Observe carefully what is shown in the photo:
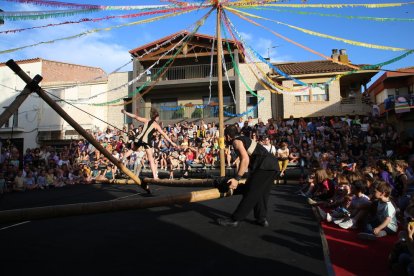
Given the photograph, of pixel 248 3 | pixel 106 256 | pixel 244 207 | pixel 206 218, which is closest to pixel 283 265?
pixel 244 207

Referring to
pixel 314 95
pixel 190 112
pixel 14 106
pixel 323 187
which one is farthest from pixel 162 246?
pixel 314 95

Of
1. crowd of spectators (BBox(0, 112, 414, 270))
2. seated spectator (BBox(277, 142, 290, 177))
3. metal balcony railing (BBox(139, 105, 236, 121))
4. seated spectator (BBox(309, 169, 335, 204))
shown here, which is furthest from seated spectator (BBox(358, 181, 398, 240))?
metal balcony railing (BBox(139, 105, 236, 121))

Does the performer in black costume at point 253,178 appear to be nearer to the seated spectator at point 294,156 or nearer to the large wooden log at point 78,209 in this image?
the large wooden log at point 78,209

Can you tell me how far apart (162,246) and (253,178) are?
185 cm

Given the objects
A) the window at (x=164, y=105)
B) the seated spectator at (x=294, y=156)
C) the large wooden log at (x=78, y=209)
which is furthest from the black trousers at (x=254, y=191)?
the window at (x=164, y=105)

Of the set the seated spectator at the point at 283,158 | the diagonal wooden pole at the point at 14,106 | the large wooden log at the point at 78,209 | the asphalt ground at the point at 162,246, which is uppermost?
the diagonal wooden pole at the point at 14,106

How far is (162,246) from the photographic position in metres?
4.32

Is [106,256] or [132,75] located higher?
[132,75]

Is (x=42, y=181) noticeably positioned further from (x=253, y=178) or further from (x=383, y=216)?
(x=383, y=216)

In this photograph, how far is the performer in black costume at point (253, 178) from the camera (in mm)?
5262

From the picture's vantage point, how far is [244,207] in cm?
530

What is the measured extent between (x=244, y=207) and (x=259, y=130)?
41.4ft

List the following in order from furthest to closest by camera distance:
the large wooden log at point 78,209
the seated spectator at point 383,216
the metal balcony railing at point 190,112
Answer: the metal balcony railing at point 190,112 < the seated spectator at point 383,216 < the large wooden log at point 78,209

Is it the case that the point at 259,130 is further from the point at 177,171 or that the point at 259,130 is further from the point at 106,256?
the point at 106,256
